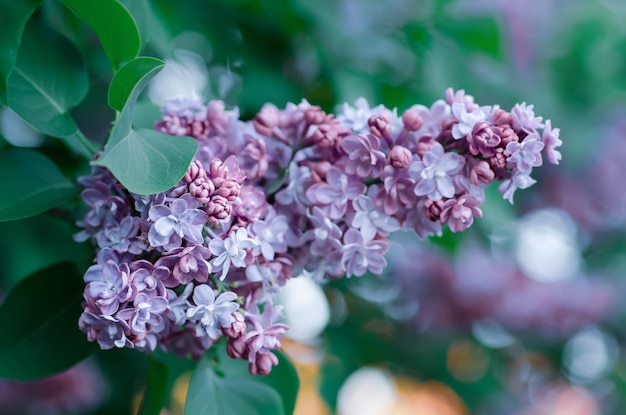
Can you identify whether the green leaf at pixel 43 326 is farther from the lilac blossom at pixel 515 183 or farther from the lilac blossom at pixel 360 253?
the lilac blossom at pixel 515 183

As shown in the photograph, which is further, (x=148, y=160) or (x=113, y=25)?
(x=113, y=25)

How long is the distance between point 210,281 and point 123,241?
7 centimetres

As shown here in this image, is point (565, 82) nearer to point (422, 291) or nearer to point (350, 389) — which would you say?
point (422, 291)

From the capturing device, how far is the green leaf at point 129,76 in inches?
17.7

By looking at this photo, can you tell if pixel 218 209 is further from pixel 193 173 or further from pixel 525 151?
pixel 525 151

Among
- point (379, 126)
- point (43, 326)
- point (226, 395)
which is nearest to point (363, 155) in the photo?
point (379, 126)

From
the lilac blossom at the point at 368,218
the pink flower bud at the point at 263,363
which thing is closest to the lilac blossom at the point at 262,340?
the pink flower bud at the point at 263,363

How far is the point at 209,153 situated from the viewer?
0.54 m

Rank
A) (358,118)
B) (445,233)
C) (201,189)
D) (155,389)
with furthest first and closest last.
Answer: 1. (445,233)
2. (155,389)
3. (358,118)
4. (201,189)

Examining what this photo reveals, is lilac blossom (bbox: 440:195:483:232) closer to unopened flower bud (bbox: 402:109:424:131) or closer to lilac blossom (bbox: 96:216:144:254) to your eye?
unopened flower bud (bbox: 402:109:424:131)

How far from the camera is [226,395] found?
1.87ft

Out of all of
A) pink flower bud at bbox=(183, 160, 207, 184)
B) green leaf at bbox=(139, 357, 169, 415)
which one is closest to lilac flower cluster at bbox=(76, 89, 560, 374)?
pink flower bud at bbox=(183, 160, 207, 184)

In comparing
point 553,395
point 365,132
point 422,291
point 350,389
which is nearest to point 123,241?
point 365,132

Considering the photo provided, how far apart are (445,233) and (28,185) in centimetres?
59
